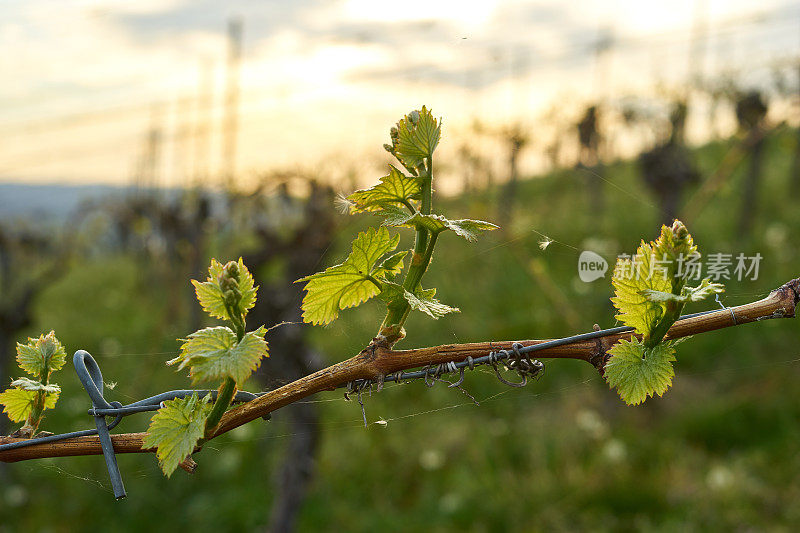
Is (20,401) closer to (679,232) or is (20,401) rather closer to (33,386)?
(33,386)

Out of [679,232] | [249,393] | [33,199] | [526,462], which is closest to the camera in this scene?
[679,232]

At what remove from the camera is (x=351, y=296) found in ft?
2.39

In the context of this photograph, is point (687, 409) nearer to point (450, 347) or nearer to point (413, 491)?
point (413, 491)

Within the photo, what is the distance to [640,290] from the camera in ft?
2.26

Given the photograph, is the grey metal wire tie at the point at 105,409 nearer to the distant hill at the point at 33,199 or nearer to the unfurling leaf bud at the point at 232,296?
the unfurling leaf bud at the point at 232,296

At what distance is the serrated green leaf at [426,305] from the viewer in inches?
25.7

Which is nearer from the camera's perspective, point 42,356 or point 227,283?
point 227,283

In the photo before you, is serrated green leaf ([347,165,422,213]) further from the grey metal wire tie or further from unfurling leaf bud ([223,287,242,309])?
the grey metal wire tie

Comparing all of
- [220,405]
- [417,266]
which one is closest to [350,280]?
[417,266]

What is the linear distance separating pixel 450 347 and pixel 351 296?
0.13 metres

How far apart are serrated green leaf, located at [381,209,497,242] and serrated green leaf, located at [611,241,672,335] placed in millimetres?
168

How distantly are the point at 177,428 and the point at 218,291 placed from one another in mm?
167

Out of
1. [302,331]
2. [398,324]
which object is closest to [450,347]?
[398,324]

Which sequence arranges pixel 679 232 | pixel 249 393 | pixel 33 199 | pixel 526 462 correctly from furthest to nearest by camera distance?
pixel 33 199 → pixel 526 462 → pixel 249 393 → pixel 679 232
